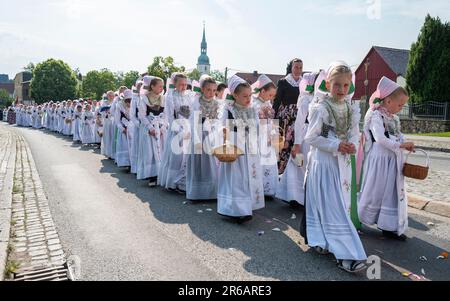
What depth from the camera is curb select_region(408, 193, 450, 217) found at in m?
6.57

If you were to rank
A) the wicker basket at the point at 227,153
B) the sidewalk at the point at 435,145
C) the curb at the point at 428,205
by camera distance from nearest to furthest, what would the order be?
the wicker basket at the point at 227,153 < the curb at the point at 428,205 < the sidewalk at the point at 435,145

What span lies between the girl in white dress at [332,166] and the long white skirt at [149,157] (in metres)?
4.89

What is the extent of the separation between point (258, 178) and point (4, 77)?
212230mm

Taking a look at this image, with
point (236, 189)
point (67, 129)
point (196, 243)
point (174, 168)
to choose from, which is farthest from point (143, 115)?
point (67, 129)

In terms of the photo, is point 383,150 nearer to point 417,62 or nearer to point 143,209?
point 143,209

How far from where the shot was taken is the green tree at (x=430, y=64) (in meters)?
30.6

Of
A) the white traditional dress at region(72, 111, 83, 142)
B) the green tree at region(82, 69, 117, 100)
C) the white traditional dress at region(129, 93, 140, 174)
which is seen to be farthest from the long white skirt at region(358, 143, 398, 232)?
the green tree at region(82, 69, 117, 100)

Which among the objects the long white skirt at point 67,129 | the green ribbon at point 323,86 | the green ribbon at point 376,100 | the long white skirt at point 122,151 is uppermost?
the green ribbon at point 323,86

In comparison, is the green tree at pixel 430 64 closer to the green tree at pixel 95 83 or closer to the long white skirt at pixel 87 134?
the long white skirt at pixel 87 134

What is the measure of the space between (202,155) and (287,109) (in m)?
1.67

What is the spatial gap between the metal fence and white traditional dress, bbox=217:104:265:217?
2541cm

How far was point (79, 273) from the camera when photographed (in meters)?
4.12

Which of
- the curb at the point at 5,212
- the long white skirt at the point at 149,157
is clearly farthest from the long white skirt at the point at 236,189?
the long white skirt at the point at 149,157

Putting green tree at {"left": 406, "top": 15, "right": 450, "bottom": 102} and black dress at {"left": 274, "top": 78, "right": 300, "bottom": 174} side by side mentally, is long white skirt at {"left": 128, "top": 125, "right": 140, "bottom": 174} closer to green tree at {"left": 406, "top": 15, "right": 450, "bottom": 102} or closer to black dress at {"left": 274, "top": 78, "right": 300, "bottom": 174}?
black dress at {"left": 274, "top": 78, "right": 300, "bottom": 174}
